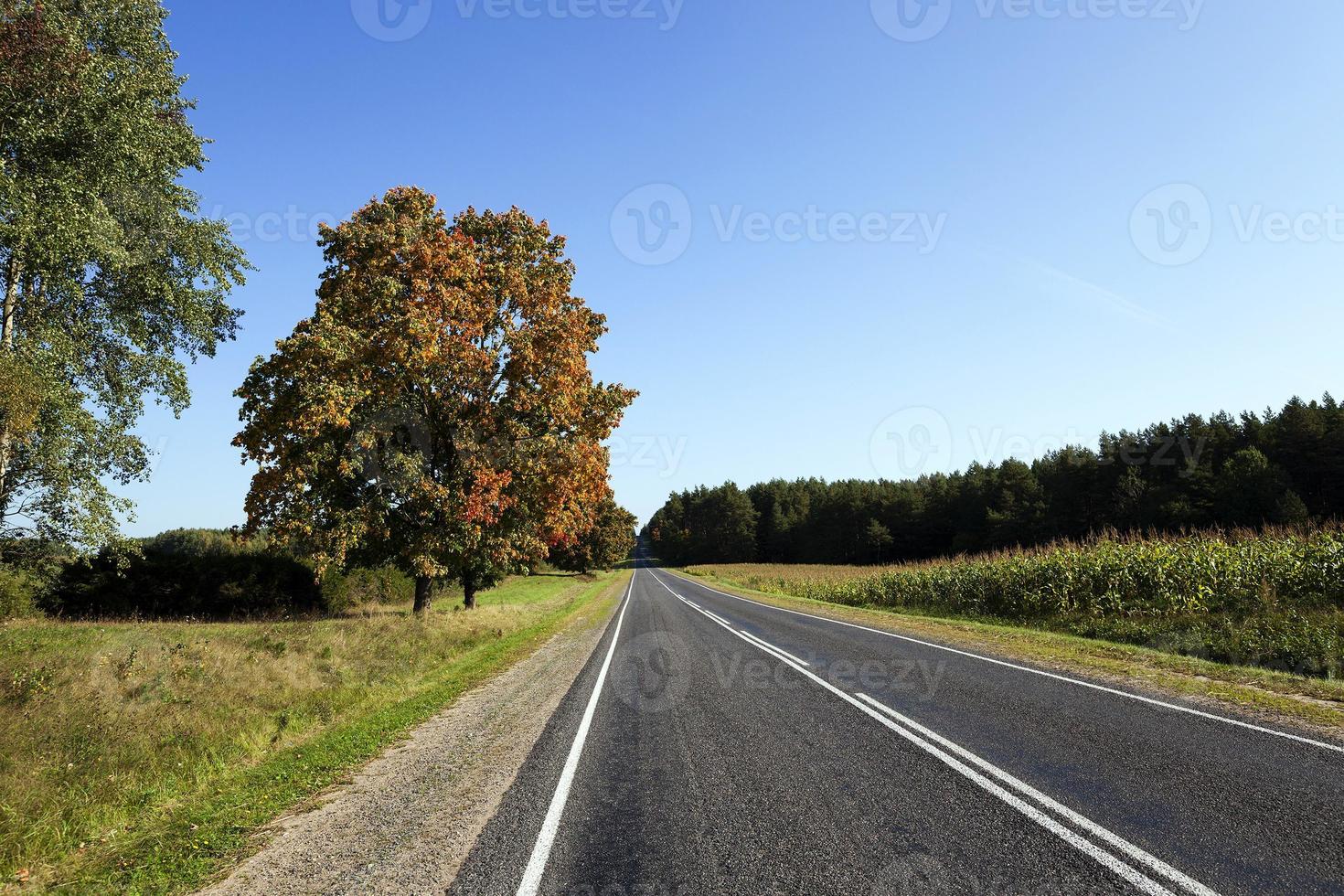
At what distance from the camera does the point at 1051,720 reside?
7.34m

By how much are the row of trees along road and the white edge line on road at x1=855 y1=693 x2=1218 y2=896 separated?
1515 cm

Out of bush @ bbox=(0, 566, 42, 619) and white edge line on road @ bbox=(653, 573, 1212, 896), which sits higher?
bush @ bbox=(0, 566, 42, 619)

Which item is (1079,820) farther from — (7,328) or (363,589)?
(363,589)

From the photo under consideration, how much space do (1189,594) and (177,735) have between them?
73.3 feet

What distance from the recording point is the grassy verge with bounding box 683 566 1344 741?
7.67 meters

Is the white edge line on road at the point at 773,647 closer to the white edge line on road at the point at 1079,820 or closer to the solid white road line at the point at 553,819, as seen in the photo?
the solid white road line at the point at 553,819

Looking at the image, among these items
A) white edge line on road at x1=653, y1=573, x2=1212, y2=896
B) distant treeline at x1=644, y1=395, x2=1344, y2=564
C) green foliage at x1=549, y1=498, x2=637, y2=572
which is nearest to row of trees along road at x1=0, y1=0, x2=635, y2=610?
white edge line on road at x1=653, y1=573, x2=1212, y2=896

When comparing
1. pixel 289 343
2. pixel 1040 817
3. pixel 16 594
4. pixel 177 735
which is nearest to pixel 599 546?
pixel 16 594

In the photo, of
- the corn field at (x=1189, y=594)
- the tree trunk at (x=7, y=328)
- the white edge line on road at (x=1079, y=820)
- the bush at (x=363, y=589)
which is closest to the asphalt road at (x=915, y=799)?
the white edge line on road at (x=1079, y=820)

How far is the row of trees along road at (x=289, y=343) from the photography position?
15055mm

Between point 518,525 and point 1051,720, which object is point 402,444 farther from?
point 1051,720

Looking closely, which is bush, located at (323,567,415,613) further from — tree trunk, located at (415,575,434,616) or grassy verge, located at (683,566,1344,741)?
grassy verge, located at (683,566,1344,741)

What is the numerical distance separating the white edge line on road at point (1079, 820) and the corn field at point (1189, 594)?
886 centimetres

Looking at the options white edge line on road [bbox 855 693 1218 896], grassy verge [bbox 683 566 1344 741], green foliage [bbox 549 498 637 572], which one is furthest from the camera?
green foliage [bbox 549 498 637 572]
